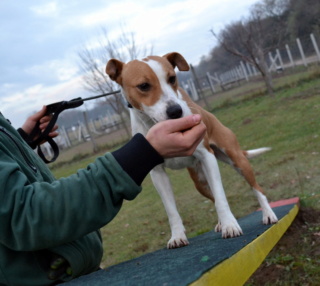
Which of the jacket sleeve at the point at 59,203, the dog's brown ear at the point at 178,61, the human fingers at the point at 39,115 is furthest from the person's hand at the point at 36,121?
the jacket sleeve at the point at 59,203

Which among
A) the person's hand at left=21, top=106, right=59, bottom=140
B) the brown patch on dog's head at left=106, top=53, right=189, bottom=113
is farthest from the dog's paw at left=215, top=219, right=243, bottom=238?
the person's hand at left=21, top=106, right=59, bottom=140

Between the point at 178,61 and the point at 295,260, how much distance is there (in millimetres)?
1876

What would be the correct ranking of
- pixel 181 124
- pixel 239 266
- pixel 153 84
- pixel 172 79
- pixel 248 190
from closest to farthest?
pixel 181 124 → pixel 239 266 → pixel 153 84 → pixel 172 79 → pixel 248 190

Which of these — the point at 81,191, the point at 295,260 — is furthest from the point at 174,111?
the point at 295,260

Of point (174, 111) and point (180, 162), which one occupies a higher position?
point (174, 111)

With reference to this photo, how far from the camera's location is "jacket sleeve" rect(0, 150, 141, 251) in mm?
1397

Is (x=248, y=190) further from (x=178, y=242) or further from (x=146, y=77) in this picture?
(x=146, y=77)

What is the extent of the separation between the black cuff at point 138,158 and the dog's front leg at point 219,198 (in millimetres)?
1523

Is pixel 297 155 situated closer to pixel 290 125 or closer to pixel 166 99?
pixel 290 125

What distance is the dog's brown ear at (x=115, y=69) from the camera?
3363mm

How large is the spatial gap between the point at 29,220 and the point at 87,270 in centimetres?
76

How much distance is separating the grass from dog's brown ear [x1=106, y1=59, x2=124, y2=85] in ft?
6.63

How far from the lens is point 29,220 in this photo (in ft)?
4.56

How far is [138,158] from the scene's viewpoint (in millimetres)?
1467
